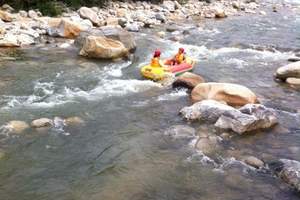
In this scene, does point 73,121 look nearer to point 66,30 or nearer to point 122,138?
point 122,138

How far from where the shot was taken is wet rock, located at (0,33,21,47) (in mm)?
18359

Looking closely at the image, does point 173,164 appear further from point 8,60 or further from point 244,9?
point 244,9

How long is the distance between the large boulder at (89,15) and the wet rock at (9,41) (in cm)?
562

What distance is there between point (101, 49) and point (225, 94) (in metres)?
5.90

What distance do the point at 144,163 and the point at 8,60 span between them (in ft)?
29.4

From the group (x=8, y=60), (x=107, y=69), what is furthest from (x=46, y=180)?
(x=8, y=60)

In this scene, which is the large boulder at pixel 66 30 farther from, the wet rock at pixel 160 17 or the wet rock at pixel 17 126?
the wet rock at pixel 17 126

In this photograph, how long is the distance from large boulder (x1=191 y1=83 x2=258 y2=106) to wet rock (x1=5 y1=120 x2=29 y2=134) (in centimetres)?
481

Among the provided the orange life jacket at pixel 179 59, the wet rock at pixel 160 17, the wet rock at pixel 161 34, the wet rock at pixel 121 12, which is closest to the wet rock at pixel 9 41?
the orange life jacket at pixel 179 59

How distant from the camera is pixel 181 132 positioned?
10883 millimetres

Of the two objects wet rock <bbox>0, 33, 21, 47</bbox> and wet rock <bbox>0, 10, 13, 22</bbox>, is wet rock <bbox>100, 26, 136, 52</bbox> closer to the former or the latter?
wet rock <bbox>0, 33, 21, 47</bbox>

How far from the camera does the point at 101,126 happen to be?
1128cm

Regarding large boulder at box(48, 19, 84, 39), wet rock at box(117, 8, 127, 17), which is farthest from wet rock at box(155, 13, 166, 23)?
large boulder at box(48, 19, 84, 39)

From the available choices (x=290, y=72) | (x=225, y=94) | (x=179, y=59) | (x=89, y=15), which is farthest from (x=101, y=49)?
(x=89, y=15)
